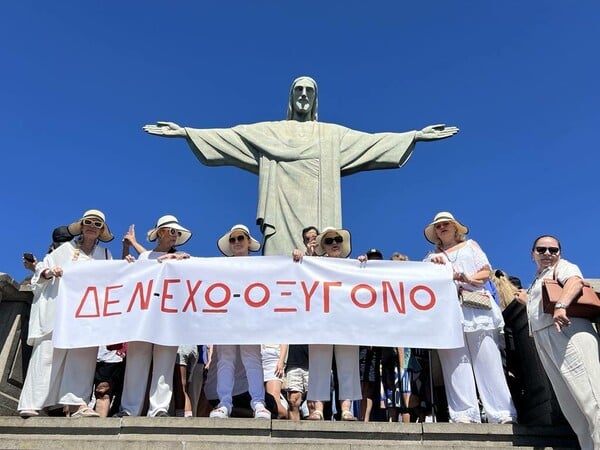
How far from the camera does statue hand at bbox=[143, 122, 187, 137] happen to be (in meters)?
10.5

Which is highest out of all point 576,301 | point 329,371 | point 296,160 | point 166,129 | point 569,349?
point 166,129

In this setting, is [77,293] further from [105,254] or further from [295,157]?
[295,157]

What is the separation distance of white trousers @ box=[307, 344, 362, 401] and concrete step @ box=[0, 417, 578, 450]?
1.47 ft

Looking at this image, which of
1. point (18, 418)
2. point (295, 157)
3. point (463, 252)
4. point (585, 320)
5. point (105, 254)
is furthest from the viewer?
point (295, 157)

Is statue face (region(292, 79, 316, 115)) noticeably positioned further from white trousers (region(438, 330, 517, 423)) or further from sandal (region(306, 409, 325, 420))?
sandal (region(306, 409, 325, 420))

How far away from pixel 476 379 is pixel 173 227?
3.43 m

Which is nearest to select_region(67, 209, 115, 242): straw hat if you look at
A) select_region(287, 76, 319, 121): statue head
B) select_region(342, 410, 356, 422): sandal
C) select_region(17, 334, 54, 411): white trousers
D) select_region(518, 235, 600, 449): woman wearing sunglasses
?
select_region(17, 334, 54, 411): white trousers

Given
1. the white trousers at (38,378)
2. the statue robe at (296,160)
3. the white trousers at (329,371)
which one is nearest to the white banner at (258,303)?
the white trousers at (329,371)

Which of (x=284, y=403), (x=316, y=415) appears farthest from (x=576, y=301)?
(x=284, y=403)

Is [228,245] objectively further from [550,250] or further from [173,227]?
[550,250]

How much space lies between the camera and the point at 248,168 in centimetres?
1091

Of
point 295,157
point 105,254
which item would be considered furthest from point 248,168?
point 105,254

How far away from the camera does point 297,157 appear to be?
10.6 meters

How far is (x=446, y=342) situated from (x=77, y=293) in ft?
12.2
